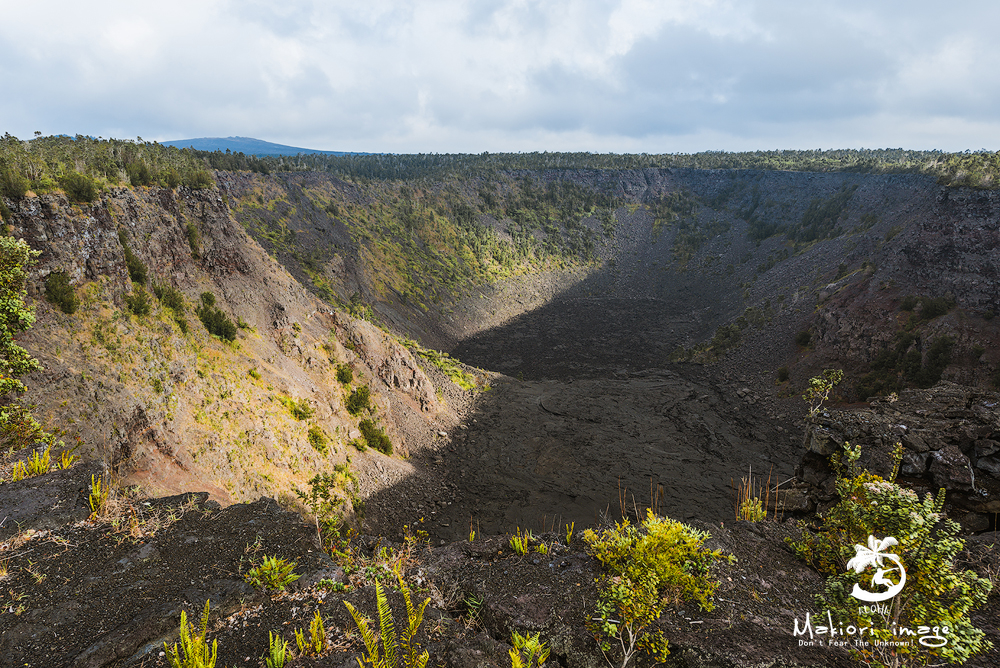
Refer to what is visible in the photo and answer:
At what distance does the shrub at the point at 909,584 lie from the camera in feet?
14.7

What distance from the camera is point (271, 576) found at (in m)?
6.68

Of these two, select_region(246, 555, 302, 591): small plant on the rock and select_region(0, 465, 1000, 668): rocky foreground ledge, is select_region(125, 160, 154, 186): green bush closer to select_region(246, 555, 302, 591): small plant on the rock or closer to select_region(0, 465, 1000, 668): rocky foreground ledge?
select_region(0, 465, 1000, 668): rocky foreground ledge

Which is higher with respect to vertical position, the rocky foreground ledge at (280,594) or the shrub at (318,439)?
the rocky foreground ledge at (280,594)

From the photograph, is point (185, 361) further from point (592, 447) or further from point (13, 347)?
point (592, 447)

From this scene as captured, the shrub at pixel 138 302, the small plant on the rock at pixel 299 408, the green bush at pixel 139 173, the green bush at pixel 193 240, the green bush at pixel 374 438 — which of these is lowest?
the green bush at pixel 374 438

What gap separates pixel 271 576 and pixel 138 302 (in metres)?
13.3

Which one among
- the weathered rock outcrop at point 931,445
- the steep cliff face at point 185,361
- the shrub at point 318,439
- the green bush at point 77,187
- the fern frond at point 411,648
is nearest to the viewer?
the fern frond at point 411,648

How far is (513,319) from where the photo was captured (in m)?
49.8

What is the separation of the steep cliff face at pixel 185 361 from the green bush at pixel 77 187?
0.38 metres

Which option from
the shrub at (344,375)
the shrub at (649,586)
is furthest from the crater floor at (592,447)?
the shrub at (649,586)

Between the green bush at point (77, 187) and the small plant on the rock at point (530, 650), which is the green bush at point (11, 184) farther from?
the small plant on the rock at point (530, 650)

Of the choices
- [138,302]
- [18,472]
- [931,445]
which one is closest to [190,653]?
[18,472]

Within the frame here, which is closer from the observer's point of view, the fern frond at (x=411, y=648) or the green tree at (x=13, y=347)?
the fern frond at (x=411, y=648)

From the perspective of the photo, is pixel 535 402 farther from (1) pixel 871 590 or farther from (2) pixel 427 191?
(2) pixel 427 191
